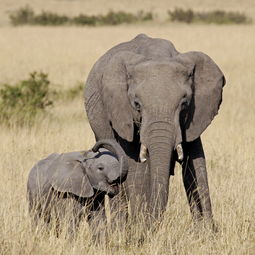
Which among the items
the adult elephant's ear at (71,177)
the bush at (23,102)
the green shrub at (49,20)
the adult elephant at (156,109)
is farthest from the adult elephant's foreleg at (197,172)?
the green shrub at (49,20)

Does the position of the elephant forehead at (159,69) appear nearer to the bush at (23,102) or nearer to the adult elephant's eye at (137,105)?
the adult elephant's eye at (137,105)

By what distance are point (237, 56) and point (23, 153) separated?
15.3 metres

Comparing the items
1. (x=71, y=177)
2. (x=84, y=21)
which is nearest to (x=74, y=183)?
(x=71, y=177)

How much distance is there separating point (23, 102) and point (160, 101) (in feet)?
28.1

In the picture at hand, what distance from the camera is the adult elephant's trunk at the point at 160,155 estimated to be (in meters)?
6.44

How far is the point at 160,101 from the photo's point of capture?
6.53 m

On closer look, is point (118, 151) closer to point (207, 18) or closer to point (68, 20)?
point (68, 20)

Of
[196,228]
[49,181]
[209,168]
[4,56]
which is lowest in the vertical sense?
[4,56]

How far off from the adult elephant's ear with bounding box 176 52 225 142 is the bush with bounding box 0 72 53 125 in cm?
610

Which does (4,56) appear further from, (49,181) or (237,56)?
(49,181)

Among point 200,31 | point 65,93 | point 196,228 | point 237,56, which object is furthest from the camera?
point 200,31

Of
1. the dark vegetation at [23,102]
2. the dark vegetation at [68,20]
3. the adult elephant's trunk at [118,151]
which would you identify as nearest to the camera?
the adult elephant's trunk at [118,151]

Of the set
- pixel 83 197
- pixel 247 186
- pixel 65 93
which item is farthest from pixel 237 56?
pixel 83 197

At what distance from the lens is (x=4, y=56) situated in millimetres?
25141
